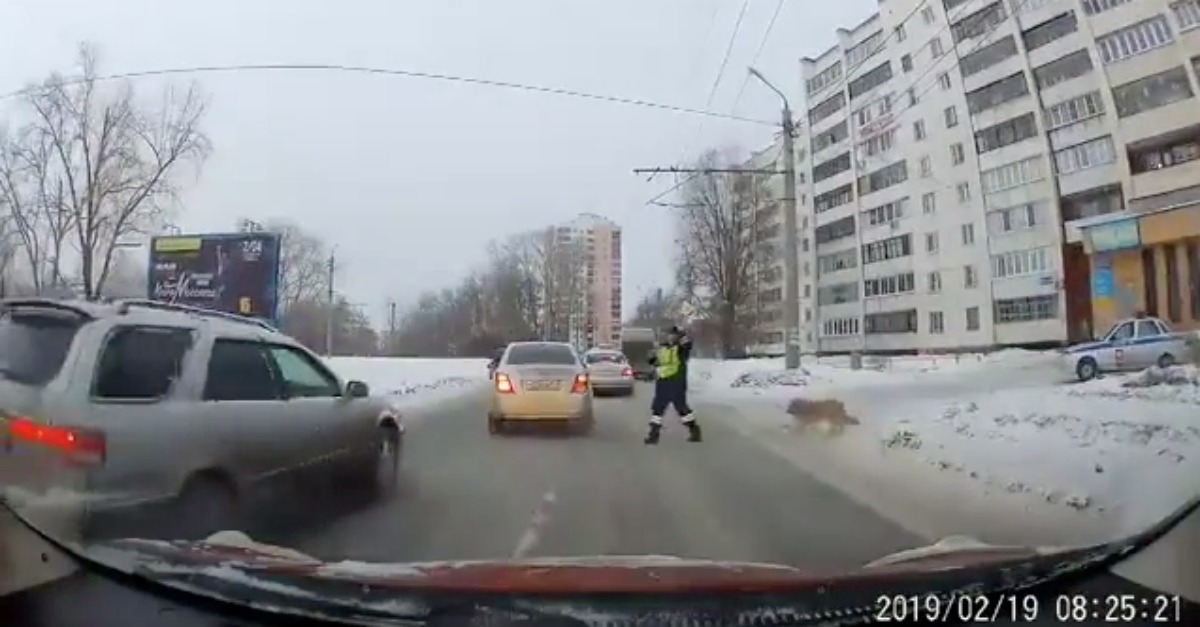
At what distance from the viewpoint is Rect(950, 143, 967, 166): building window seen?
12.7 ft

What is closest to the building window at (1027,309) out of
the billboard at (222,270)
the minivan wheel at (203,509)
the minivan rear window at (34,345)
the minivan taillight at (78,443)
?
the billboard at (222,270)

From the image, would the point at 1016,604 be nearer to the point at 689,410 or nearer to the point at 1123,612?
the point at 1123,612

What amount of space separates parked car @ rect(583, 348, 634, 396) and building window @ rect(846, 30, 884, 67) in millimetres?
1618

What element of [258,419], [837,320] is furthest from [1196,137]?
[258,419]

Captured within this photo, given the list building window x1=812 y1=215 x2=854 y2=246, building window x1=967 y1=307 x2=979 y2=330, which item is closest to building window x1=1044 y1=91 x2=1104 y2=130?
building window x1=967 y1=307 x2=979 y2=330

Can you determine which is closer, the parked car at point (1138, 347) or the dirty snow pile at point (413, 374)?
the parked car at point (1138, 347)

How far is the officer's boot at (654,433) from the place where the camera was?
4520mm

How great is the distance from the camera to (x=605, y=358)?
415cm

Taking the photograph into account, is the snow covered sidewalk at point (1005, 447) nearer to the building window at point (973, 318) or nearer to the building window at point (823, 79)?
the building window at point (973, 318)

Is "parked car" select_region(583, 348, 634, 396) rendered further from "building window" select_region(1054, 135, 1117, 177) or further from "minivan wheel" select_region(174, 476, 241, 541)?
"building window" select_region(1054, 135, 1117, 177)

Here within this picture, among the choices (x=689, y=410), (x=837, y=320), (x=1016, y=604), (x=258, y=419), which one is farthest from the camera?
(x=689, y=410)

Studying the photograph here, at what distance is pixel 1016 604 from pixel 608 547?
1.26 meters

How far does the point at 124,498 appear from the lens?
2.95 metres

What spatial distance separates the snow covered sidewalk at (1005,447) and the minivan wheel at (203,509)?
2447mm
